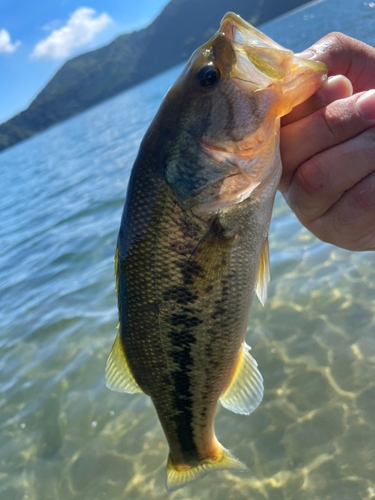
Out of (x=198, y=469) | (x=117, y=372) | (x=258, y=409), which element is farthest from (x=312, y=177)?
(x=258, y=409)

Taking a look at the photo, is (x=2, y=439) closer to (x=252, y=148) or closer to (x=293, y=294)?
(x=293, y=294)

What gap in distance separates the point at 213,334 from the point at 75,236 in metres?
9.65

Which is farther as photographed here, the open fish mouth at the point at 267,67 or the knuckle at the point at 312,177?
the knuckle at the point at 312,177

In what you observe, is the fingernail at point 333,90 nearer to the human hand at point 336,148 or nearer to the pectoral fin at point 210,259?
the human hand at point 336,148

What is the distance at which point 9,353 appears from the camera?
664cm

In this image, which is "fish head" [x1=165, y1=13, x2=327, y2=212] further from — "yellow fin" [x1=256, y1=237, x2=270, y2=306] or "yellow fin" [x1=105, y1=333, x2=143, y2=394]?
"yellow fin" [x1=105, y1=333, x2=143, y2=394]

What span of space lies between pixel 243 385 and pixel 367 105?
1930 millimetres

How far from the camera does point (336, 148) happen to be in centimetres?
190

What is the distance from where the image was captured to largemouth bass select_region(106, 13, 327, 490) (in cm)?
180

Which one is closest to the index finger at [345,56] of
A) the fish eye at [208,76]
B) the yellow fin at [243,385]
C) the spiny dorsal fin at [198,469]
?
the fish eye at [208,76]

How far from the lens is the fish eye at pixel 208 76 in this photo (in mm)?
1839

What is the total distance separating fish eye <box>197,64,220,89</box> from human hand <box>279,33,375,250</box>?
Answer: 47 cm

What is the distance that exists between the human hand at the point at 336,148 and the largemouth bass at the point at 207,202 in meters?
0.14

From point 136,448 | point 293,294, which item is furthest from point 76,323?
point 293,294
